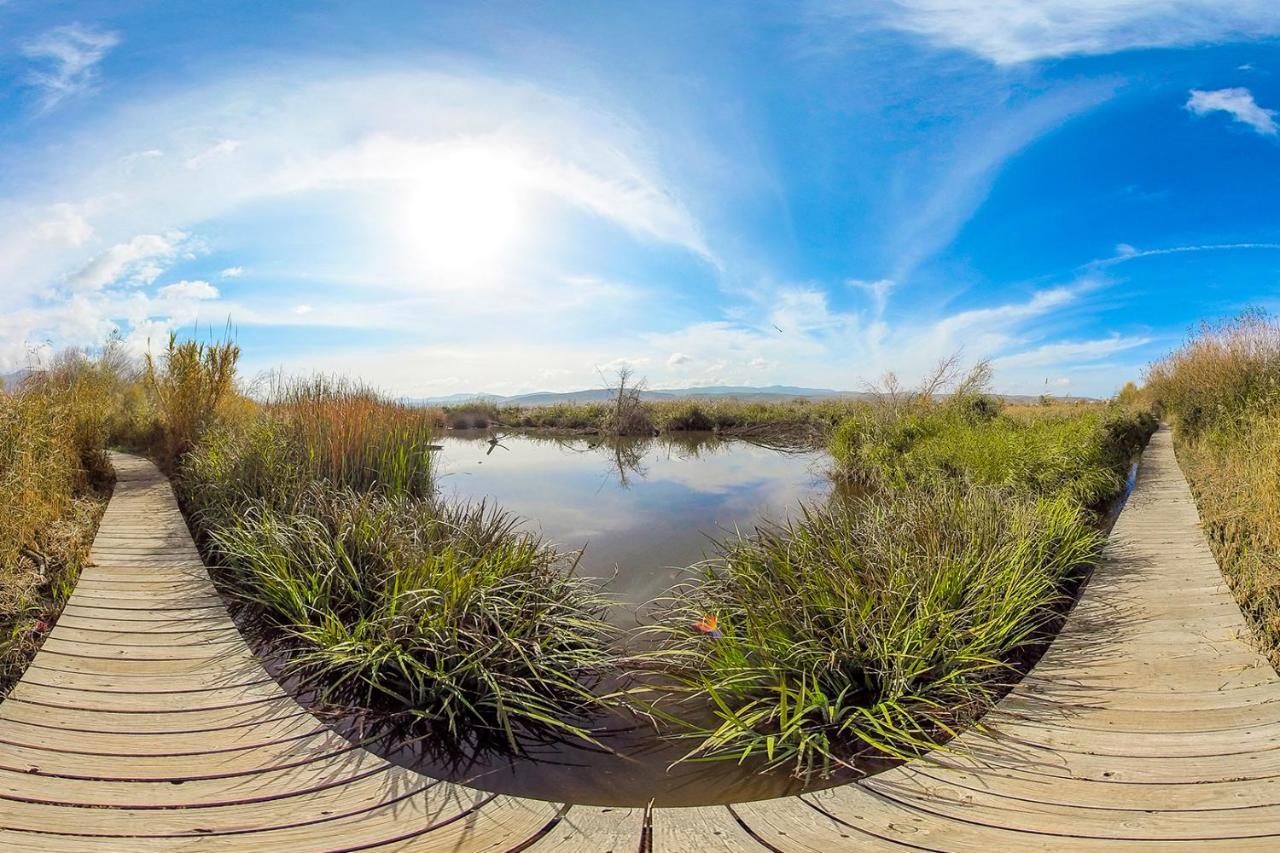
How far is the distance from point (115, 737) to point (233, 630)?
0.99 m

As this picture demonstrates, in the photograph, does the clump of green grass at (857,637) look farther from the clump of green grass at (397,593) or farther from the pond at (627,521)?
the clump of green grass at (397,593)

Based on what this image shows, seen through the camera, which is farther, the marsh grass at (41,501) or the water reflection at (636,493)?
the water reflection at (636,493)

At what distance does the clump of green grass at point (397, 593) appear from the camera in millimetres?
2707

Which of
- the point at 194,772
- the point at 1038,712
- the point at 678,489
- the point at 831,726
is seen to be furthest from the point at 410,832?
the point at 678,489

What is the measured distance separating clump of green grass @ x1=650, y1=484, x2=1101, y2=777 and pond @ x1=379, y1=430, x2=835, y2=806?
0.76 ft

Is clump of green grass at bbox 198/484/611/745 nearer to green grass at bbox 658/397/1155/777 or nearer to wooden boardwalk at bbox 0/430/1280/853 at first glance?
wooden boardwalk at bbox 0/430/1280/853

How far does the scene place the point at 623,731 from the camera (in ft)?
8.91

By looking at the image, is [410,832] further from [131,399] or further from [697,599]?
[131,399]

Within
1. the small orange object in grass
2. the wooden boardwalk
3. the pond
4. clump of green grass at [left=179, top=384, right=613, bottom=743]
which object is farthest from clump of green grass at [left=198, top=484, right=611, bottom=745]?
the small orange object in grass

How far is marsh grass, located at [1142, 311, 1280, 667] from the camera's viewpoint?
146 inches

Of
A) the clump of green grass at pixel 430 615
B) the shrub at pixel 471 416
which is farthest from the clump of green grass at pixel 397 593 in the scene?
the shrub at pixel 471 416

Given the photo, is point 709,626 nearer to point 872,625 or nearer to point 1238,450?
point 872,625

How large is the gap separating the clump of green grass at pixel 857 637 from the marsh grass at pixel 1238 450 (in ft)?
3.40

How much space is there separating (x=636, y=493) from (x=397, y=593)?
18.4ft
